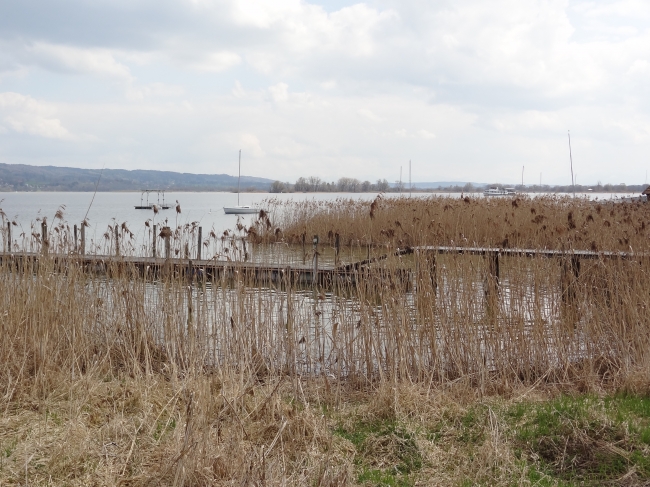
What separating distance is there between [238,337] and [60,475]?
248 centimetres

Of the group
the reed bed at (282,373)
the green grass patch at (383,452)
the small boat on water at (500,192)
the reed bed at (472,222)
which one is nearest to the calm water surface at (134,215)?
the reed bed at (282,373)

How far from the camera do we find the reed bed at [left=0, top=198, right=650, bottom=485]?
3.68 m

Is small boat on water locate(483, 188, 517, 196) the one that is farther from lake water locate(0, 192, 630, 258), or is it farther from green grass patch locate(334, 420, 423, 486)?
green grass patch locate(334, 420, 423, 486)

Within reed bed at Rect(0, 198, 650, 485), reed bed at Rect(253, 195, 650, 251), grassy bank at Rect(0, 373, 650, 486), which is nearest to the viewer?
grassy bank at Rect(0, 373, 650, 486)

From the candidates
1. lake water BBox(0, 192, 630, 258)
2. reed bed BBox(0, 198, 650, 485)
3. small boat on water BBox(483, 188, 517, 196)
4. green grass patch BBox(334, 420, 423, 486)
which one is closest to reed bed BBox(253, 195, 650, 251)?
reed bed BBox(0, 198, 650, 485)

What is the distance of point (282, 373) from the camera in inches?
213

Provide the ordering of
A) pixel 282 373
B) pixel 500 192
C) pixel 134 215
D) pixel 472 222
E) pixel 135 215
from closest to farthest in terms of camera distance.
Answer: pixel 282 373, pixel 472 222, pixel 134 215, pixel 135 215, pixel 500 192

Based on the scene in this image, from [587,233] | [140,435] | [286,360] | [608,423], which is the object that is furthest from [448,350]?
[587,233]

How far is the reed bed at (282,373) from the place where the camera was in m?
3.68

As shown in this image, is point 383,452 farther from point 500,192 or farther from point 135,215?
point 500,192

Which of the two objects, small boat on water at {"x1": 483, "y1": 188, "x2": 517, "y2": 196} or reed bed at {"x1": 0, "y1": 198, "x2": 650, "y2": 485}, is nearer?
reed bed at {"x1": 0, "y1": 198, "x2": 650, "y2": 485}

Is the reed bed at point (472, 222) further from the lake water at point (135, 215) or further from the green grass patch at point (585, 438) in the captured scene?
the green grass patch at point (585, 438)

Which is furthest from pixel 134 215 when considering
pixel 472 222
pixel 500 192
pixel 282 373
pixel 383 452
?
pixel 383 452

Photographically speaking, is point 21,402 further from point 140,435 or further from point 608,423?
point 608,423
